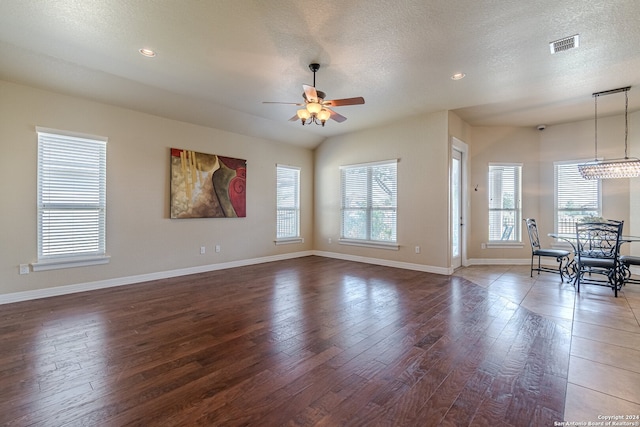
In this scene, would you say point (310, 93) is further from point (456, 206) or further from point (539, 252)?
point (539, 252)

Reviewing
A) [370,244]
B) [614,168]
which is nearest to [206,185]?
[370,244]

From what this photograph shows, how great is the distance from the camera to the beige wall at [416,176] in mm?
5348

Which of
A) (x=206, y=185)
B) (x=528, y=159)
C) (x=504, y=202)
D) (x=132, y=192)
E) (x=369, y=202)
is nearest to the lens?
(x=132, y=192)

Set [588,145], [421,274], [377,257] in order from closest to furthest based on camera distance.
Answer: [421,274] < [588,145] < [377,257]

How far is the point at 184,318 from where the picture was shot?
3.24 metres

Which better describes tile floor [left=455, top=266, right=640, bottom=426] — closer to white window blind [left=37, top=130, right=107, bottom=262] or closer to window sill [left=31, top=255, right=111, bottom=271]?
window sill [left=31, top=255, right=111, bottom=271]

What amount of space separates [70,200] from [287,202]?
4.06 meters

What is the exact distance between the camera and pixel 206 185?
5.57m

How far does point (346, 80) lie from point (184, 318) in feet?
11.8

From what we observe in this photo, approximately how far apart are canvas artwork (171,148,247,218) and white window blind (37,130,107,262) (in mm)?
1066

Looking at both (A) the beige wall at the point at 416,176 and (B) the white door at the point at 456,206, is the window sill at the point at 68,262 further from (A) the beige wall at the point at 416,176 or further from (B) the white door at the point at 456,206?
(B) the white door at the point at 456,206

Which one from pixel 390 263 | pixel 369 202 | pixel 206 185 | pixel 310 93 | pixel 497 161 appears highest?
pixel 310 93

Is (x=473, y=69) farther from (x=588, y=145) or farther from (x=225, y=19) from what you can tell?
(x=588, y=145)

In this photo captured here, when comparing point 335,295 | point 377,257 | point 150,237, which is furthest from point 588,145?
point 150,237
